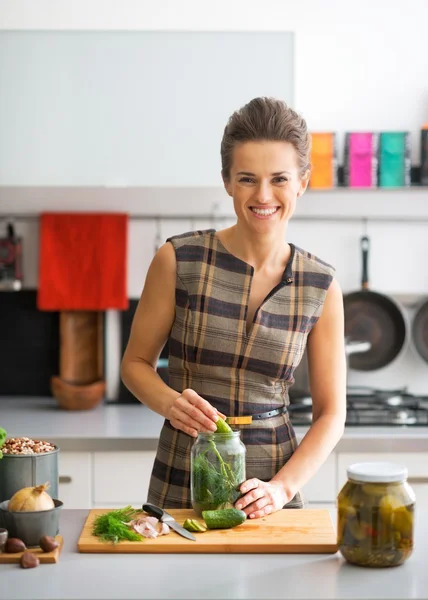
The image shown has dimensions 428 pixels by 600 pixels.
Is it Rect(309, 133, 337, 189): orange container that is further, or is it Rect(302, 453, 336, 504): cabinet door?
Rect(309, 133, 337, 189): orange container

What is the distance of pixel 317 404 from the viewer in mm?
1725

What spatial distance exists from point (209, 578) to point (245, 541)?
0.14 meters

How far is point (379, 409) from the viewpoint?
9.26 ft

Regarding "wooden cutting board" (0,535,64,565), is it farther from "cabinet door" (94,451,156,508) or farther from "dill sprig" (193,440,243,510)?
"cabinet door" (94,451,156,508)

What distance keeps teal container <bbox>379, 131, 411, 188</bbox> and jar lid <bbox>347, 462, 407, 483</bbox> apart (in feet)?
6.06

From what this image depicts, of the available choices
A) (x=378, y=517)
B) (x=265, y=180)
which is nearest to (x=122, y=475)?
(x=265, y=180)

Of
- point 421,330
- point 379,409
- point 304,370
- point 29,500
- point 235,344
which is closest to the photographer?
point 29,500

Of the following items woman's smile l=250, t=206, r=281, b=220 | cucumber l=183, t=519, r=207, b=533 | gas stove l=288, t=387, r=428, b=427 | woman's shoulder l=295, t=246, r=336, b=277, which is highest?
woman's smile l=250, t=206, r=281, b=220

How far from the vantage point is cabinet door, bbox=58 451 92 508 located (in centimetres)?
260

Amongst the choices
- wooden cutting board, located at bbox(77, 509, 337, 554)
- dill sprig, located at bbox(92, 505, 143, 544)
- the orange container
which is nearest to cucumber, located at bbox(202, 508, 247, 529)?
wooden cutting board, located at bbox(77, 509, 337, 554)

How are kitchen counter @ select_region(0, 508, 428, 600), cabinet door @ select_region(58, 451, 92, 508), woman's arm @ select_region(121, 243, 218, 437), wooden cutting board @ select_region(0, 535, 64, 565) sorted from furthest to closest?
1. cabinet door @ select_region(58, 451, 92, 508)
2. woman's arm @ select_region(121, 243, 218, 437)
3. wooden cutting board @ select_region(0, 535, 64, 565)
4. kitchen counter @ select_region(0, 508, 428, 600)

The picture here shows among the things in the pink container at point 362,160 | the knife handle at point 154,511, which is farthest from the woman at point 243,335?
the pink container at point 362,160

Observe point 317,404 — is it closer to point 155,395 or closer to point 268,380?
point 268,380

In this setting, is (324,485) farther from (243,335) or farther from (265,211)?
(265,211)
